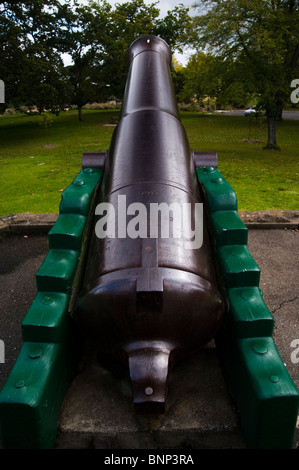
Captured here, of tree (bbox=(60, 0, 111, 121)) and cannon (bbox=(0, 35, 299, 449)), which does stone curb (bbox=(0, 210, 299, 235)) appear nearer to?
cannon (bbox=(0, 35, 299, 449))

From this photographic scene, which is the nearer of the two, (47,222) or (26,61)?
(47,222)

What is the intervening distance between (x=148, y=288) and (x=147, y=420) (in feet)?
2.78

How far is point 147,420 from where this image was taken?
86.2 inches

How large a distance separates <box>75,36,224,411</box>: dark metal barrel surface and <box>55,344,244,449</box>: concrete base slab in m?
0.37

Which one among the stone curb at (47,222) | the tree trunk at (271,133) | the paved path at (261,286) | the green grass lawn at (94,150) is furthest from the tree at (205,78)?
the paved path at (261,286)

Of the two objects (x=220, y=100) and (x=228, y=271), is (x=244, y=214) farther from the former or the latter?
(x=220, y=100)

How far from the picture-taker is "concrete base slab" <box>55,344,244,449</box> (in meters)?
2.16

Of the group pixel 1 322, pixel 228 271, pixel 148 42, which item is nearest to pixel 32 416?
pixel 228 271

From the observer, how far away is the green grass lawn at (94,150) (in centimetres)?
704

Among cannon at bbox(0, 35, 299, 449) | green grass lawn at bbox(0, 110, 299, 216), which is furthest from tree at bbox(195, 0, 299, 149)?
cannon at bbox(0, 35, 299, 449)

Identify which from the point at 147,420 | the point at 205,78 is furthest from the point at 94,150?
the point at 147,420

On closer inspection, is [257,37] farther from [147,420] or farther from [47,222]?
[147,420]

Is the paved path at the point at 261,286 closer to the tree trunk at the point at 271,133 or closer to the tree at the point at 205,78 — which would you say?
the tree at the point at 205,78
